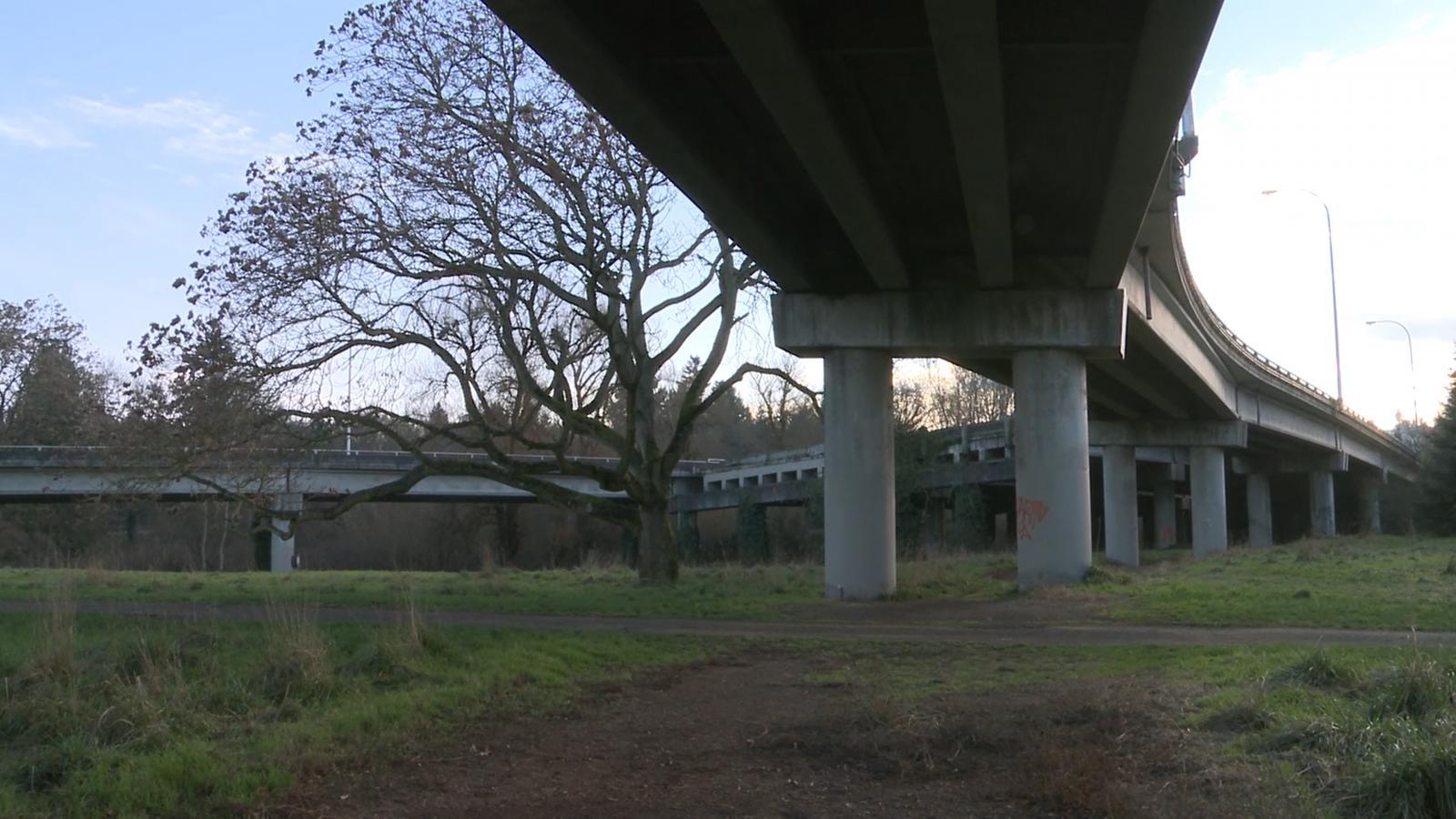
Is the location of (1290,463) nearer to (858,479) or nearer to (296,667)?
(858,479)

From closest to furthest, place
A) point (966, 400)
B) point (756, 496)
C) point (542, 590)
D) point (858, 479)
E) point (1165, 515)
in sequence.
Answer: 1. point (858, 479)
2. point (542, 590)
3. point (756, 496)
4. point (1165, 515)
5. point (966, 400)

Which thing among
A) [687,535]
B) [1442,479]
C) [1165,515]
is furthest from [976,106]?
[1165,515]

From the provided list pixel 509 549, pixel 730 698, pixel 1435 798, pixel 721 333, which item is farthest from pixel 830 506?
pixel 509 549

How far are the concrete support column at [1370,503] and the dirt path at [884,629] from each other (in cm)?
5658

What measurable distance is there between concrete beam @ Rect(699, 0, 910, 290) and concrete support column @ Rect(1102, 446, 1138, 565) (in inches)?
979

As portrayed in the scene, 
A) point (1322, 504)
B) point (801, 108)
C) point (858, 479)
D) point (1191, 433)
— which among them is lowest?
point (858, 479)

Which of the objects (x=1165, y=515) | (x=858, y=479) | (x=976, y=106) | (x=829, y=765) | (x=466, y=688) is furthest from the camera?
(x=1165, y=515)

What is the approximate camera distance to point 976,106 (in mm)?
12656

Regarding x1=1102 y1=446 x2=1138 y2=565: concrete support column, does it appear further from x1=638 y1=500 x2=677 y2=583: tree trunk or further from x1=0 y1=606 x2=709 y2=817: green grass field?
x1=0 y1=606 x2=709 y2=817: green grass field

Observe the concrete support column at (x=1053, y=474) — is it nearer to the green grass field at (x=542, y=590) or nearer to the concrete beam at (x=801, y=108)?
the green grass field at (x=542, y=590)

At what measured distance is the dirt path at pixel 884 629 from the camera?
12789 mm

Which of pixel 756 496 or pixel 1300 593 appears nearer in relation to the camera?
pixel 1300 593

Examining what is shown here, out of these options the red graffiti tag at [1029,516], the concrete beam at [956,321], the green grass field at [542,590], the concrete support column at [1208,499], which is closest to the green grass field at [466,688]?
the green grass field at [542,590]

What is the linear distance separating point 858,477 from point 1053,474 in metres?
3.36
